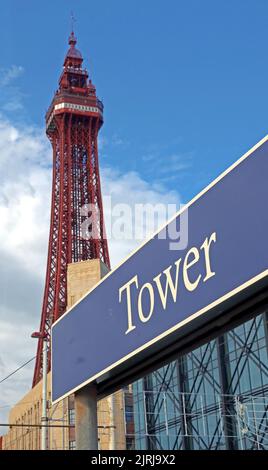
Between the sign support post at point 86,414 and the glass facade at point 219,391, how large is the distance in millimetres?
32253

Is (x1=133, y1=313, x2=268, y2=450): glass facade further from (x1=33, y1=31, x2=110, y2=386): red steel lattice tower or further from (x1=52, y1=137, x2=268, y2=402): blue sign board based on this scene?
(x1=52, y1=137, x2=268, y2=402): blue sign board

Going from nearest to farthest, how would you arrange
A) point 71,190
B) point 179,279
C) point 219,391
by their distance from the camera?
point 179,279, point 219,391, point 71,190

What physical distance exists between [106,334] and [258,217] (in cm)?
247

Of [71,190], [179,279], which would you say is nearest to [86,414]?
[179,279]

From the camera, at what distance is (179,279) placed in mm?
5770

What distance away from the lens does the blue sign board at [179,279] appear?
5.00 metres

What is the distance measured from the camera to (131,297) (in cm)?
648

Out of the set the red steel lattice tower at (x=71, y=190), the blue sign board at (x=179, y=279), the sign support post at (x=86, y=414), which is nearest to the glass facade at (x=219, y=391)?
the red steel lattice tower at (x=71, y=190)

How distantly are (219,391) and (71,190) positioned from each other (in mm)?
44214

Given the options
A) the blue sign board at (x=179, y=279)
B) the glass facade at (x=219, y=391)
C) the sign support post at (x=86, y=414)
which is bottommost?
the sign support post at (x=86, y=414)

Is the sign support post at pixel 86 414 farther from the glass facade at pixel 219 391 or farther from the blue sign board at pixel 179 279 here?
the glass facade at pixel 219 391

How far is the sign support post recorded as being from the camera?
7.54 meters

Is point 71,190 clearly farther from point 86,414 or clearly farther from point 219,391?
point 86,414
